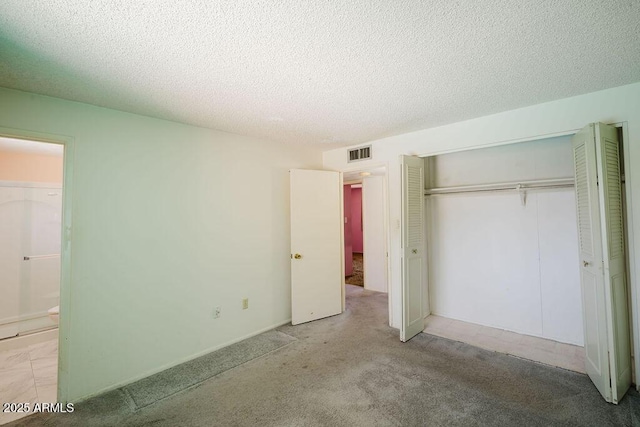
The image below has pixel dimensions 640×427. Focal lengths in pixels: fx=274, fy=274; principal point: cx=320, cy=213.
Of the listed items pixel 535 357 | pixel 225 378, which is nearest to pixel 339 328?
pixel 225 378

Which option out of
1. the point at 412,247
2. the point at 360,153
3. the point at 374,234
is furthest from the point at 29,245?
the point at 374,234

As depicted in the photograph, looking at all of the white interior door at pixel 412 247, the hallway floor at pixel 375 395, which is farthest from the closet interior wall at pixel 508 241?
the hallway floor at pixel 375 395

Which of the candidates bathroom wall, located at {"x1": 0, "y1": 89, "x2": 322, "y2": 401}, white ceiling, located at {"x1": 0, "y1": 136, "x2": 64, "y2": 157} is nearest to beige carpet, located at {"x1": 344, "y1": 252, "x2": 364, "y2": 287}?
→ bathroom wall, located at {"x1": 0, "y1": 89, "x2": 322, "y2": 401}

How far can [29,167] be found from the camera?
150 inches

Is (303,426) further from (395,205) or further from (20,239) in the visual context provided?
(20,239)

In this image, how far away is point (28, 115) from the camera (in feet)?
6.90

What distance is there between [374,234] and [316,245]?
5.96ft

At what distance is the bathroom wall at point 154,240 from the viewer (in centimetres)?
226

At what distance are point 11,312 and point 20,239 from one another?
919 mm

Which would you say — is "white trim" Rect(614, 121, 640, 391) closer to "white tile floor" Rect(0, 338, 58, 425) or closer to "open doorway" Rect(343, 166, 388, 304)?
"open doorway" Rect(343, 166, 388, 304)

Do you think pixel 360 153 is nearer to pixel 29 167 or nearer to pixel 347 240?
pixel 347 240

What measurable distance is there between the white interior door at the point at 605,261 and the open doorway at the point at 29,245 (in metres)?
5.21

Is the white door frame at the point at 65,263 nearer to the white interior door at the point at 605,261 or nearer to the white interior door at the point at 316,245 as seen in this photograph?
the white interior door at the point at 316,245

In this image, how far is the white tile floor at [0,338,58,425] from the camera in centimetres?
223
